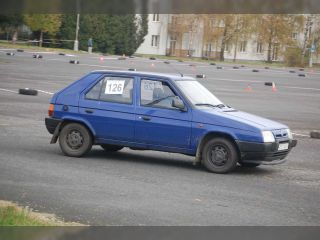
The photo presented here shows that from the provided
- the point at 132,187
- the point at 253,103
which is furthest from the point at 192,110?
the point at 253,103

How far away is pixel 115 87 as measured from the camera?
35.3 ft

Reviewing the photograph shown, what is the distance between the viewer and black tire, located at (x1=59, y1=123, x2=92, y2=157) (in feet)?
35.0

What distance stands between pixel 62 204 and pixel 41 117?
9551 millimetres

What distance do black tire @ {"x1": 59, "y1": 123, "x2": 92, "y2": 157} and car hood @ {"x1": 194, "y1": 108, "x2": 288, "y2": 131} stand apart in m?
1.95

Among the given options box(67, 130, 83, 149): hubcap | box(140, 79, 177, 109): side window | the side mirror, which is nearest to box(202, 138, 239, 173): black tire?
the side mirror

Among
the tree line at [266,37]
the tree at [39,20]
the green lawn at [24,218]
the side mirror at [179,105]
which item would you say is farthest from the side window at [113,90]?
the tree line at [266,37]

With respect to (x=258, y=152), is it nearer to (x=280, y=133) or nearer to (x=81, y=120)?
(x=280, y=133)

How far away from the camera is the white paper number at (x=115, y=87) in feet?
35.2

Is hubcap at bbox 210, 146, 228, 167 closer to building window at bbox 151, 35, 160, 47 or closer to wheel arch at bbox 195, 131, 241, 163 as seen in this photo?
wheel arch at bbox 195, 131, 241, 163

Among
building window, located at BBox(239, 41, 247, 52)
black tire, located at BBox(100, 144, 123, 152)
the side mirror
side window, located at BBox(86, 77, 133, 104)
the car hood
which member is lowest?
black tire, located at BBox(100, 144, 123, 152)

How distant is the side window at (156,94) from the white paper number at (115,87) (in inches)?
14.8

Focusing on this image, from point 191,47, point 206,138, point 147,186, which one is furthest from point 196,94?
point 191,47

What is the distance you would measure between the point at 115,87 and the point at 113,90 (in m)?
0.06

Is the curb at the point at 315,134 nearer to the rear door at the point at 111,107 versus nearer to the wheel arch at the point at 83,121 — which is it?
the rear door at the point at 111,107
